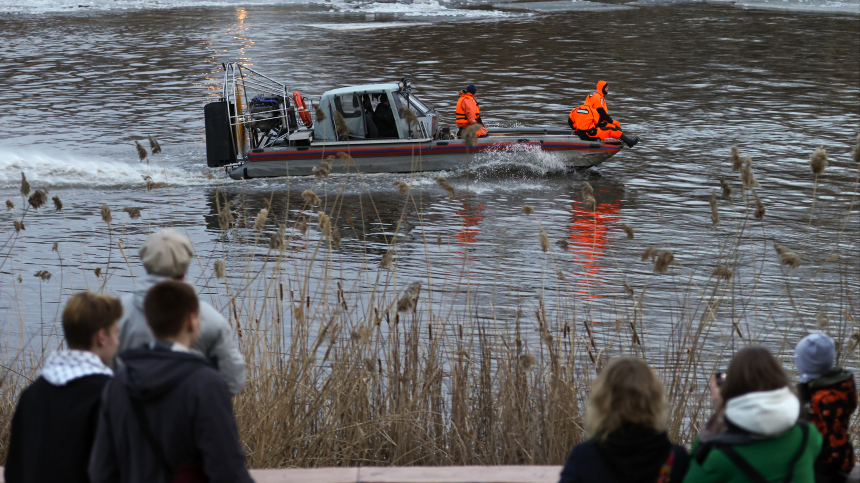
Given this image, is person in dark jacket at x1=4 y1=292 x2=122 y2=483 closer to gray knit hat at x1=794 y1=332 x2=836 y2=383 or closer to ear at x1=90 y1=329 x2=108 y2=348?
ear at x1=90 y1=329 x2=108 y2=348

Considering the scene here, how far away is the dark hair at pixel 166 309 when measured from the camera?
2.65 m

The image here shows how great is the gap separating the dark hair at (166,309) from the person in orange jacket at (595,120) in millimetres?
13114

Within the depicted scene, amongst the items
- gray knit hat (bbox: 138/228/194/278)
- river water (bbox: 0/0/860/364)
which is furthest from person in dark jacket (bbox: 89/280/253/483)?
river water (bbox: 0/0/860/364)

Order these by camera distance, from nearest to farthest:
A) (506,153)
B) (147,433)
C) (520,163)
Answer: (147,433) < (506,153) < (520,163)

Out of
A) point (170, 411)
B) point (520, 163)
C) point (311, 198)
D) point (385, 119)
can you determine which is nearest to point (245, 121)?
point (385, 119)

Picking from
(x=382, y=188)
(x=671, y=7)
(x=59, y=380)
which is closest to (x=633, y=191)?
(x=382, y=188)

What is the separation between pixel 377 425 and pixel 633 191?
10769 mm

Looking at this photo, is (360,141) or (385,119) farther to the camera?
(385,119)

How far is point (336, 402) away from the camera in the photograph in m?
4.65

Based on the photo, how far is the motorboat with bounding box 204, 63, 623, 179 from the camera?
1440 cm

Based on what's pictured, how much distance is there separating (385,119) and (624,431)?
12388 mm

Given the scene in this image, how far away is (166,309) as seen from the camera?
2.66 metres

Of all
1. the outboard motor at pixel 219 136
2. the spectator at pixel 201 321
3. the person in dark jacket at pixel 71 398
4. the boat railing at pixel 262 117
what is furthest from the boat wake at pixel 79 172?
the person in dark jacket at pixel 71 398

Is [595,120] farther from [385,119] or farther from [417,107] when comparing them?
[385,119]
